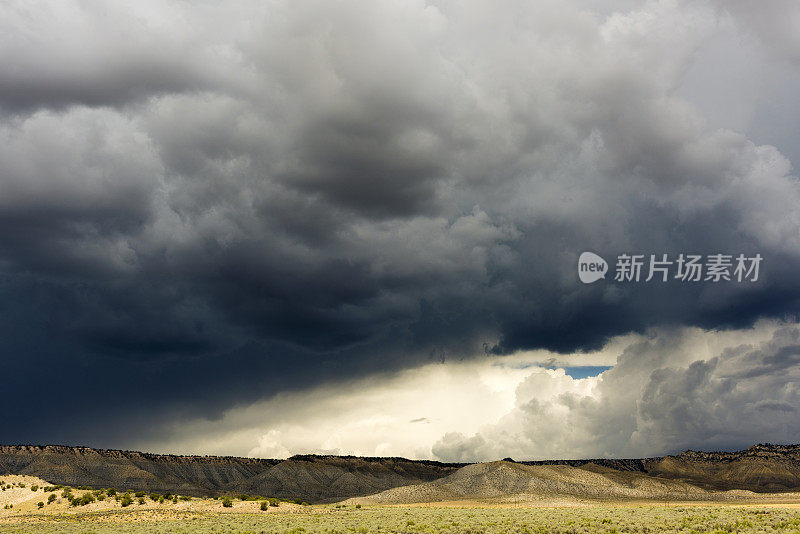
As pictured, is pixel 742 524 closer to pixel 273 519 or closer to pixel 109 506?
pixel 273 519

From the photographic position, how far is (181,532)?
5619 cm

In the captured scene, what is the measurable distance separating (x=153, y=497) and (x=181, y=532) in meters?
38.4

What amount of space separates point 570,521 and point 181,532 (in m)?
34.2

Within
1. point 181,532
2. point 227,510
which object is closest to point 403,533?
point 181,532

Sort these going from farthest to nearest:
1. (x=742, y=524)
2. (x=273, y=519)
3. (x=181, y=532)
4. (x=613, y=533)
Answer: (x=273, y=519), (x=181, y=532), (x=742, y=524), (x=613, y=533)

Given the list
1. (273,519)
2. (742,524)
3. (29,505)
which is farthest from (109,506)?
(742,524)

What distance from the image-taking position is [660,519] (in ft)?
187

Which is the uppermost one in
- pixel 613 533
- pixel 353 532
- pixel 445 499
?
pixel 613 533

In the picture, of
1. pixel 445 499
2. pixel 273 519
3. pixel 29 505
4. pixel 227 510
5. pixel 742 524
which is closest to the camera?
pixel 742 524

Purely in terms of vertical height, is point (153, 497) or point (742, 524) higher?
point (742, 524)

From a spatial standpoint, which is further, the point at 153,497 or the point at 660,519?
the point at 153,497

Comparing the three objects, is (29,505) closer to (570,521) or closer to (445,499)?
A: (570,521)

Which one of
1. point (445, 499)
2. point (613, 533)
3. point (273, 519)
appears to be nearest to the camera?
point (613, 533)

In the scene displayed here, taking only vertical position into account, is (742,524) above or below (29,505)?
above
